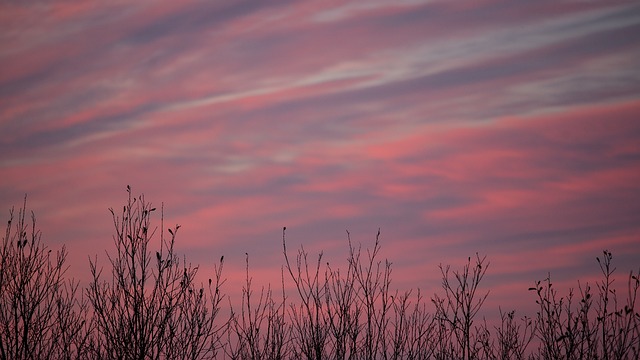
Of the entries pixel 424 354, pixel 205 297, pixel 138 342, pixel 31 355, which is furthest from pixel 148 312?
pixel 424 354

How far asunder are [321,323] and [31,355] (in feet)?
15.4

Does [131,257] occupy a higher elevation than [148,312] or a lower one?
higher

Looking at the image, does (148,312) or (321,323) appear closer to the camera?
(148,312)

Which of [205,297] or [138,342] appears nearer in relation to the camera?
[138,342]

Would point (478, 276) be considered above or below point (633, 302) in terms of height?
above

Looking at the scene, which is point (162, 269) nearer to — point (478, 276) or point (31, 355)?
point (31, 355)

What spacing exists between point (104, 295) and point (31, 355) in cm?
176

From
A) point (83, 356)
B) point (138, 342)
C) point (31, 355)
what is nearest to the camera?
point (138, 342)

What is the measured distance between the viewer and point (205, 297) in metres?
13.2

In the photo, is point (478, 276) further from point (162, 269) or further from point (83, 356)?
point (83, 356)

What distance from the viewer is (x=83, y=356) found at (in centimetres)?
1402

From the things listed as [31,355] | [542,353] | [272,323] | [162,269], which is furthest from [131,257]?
[542,353]

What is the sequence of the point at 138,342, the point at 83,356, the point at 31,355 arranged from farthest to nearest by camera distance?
the point at 83,356
the point at 31,355
the point at 138,342

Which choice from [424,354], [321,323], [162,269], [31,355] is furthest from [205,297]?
[424,354]
